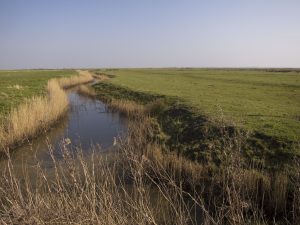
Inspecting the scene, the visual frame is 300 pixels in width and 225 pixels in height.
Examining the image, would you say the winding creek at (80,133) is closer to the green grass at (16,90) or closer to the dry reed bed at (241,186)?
the dry reed bed at (241,186)

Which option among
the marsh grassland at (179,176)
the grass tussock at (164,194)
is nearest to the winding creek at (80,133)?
the marsh grassland at (179,176)

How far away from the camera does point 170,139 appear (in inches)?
506

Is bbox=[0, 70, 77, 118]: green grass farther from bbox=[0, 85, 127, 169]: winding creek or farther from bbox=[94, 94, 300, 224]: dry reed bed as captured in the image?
bbox=[94, 94, 300, 224]: dry reed bed

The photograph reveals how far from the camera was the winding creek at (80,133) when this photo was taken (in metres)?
11.8

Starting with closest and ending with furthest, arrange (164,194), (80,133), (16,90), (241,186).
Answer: (241,186)
(164,194)
(80,133)
(16,90)

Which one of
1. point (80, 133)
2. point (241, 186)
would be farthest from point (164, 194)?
point (80, 133)

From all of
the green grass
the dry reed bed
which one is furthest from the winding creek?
the green grass

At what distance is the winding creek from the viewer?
11.8m

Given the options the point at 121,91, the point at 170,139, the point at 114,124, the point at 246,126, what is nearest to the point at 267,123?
the point at 246,126

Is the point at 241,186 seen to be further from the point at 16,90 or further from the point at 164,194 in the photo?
the point at 16,90

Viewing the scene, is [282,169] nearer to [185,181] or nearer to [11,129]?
[185,181]

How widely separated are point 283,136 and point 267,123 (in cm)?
193

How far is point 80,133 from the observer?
16.2 m

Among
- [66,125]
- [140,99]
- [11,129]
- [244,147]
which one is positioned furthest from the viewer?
[140,99]
